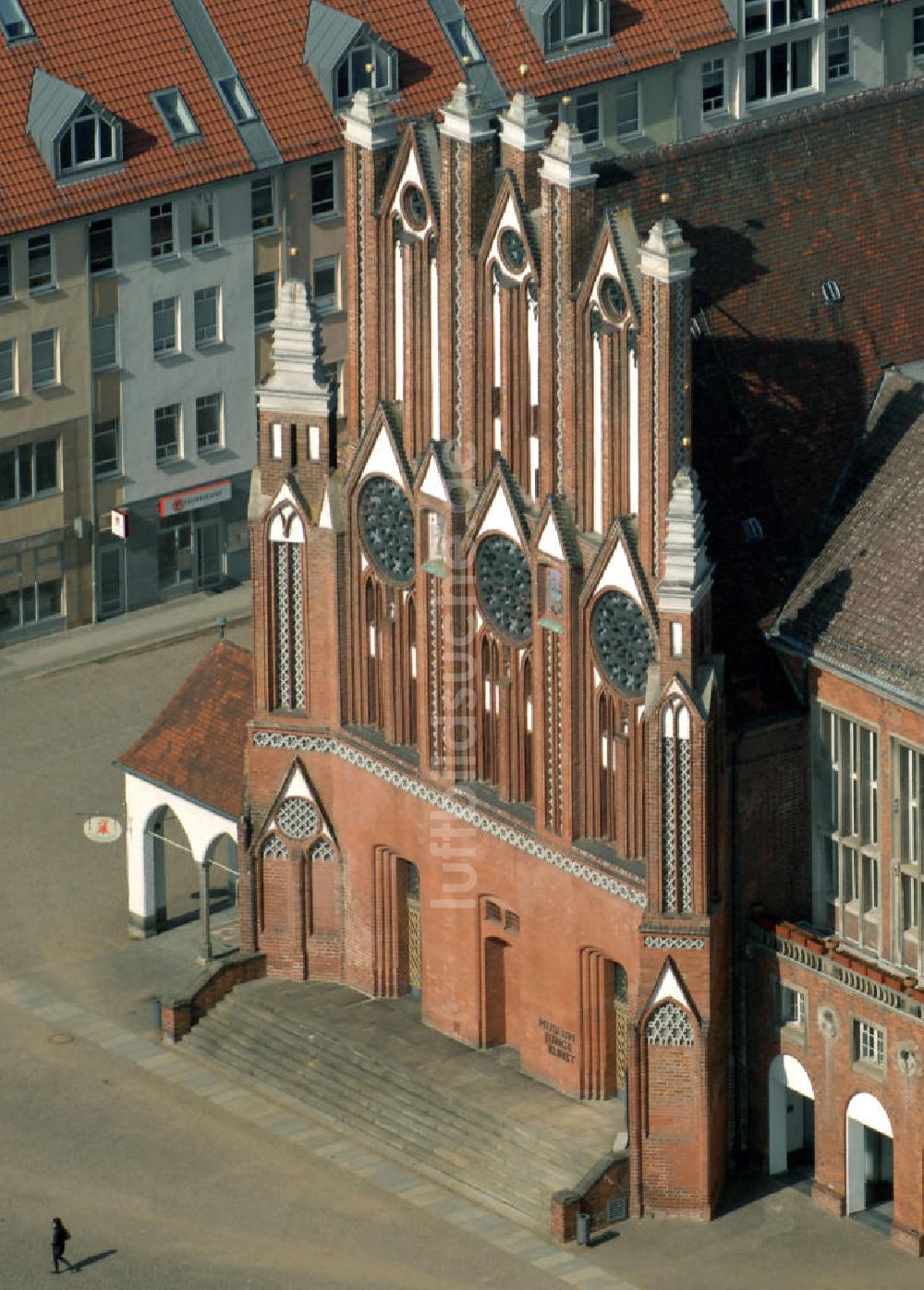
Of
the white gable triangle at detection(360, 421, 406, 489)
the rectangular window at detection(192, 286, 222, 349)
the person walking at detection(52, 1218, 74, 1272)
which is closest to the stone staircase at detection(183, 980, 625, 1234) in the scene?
the person walking at detection(52, 1218, 74, 1272)

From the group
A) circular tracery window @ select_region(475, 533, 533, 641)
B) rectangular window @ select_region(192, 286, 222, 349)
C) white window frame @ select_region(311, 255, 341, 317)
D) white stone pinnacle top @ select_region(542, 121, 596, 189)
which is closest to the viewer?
white stone pinnacle top @ select_region(542, 121, 596, 189)

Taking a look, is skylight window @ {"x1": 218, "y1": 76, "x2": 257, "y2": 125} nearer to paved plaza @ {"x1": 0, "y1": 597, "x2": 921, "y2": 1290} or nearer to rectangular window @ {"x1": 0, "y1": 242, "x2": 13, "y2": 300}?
rectangular window @ {"x1": 0, "y1": 242, "x2": 13, "y2": 300}

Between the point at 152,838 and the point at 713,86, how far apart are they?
39.4 metres

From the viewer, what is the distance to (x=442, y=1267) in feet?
409

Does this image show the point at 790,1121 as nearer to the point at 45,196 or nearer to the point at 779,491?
the point at 779,491

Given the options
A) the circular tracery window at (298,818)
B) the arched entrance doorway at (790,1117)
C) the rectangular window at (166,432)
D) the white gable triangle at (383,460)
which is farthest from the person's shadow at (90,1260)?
the rectangular window at (166,432)

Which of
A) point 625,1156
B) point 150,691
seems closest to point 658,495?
point 625,1156

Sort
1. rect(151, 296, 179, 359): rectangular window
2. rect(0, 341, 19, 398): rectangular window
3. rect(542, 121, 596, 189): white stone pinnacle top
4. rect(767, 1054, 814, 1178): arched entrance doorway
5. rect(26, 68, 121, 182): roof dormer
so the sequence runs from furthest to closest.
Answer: rect(151, 296, 179, 359): rectangular window, rect(0, 341, 19, 398): rectangular window, rect(26, 68, 121, 182): roof dormer, rect(767, 1054, 814, 1178): arched entrance doorway, rect(542, 121, 596, 189): white stone pinnacle top

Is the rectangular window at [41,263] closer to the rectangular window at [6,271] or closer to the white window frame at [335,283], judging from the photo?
the rectangular window at [6,271]

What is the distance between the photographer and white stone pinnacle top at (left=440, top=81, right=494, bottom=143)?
408 ft

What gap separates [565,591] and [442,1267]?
53.6 feet

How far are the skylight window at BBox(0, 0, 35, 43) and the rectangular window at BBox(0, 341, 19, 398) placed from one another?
907 centimetres

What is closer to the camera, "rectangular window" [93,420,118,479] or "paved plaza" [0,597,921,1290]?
"paved plaza" [0,597,921,1290]

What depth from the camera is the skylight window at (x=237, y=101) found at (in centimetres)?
15925
